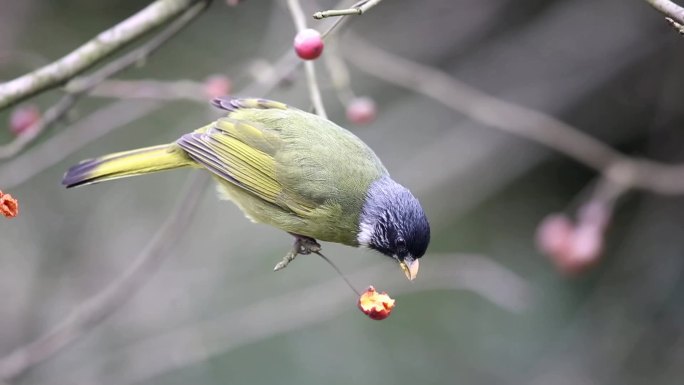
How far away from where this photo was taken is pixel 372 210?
2.64 metres

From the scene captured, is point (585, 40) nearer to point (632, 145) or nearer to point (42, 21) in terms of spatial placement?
point (632, 145)

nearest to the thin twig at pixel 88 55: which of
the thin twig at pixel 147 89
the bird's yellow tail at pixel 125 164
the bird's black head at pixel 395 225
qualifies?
the bird's yellow tail at pixel 125 164

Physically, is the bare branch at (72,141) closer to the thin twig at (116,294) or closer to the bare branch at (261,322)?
the thin twig at (116,294)

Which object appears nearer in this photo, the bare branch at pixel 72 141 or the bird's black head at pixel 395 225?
the bird's black head at pixel 395 225

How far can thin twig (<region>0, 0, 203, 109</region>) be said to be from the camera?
7.11 feet

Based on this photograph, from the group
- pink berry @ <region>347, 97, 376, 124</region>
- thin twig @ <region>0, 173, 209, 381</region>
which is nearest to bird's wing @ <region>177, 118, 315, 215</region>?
thin twig @ <region>0, 173, 209, 381</region>

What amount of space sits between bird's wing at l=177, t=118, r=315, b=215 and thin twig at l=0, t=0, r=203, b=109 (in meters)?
0.47

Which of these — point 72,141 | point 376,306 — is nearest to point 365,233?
point 376,306

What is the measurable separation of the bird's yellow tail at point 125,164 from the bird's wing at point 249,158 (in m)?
0.09

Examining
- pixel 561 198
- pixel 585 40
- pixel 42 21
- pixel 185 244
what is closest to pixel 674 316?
pixel 561 198

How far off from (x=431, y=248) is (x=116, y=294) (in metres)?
3.47

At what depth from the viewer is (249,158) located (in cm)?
277

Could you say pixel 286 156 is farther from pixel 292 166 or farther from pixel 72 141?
pixel 72 141

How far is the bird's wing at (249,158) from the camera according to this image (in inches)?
108
